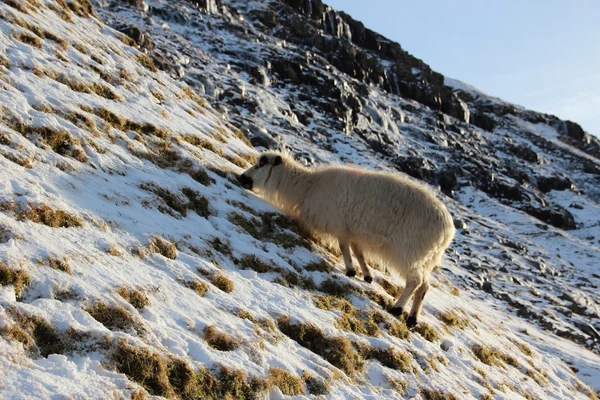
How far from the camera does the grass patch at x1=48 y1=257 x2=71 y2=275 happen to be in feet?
15.6

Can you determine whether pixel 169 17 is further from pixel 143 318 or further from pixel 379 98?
pixel 143 318

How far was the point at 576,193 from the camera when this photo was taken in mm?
66562

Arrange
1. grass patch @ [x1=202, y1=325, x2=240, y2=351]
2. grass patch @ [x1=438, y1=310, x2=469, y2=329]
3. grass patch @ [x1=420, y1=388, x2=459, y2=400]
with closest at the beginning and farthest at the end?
grass patch @ [x1=202, y1=325, x2=240, y2=351], grass patch @ [x1=420, y1=388, x2=459, y2=400], grass patch @ [x1=438, y1=310, x2=469, y2=329]

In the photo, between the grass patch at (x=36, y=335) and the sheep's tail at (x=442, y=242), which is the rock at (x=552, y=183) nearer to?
the sheep's tail at (x=442, y=242)

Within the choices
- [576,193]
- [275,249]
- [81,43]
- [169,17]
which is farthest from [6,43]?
[576,193]

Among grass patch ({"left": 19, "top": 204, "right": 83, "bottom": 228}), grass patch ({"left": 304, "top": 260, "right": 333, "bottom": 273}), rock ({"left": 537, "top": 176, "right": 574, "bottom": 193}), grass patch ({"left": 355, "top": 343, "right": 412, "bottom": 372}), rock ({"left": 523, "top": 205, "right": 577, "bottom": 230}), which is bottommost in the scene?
grass patch ({"left": 355, "top": 343, "right": 412, "bottom": 372})

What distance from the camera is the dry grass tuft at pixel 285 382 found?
500 centimetres

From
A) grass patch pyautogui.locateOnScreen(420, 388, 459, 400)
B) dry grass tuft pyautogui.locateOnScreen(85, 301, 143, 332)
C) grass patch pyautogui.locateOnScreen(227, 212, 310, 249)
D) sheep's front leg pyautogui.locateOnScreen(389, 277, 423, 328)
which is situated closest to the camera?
dry grass tuft pyautogui.locateOnScreen(85, 301, 143, 332)

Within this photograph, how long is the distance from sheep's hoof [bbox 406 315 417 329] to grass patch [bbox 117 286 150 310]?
4.70 metres

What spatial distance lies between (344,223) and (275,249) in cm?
157

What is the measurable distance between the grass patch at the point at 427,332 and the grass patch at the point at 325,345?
2236 mm

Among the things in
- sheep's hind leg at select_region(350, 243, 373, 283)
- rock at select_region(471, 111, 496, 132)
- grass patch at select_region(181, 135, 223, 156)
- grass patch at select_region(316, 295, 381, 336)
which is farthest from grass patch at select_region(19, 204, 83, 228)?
rock at select_region(471, 111, 496, 132)

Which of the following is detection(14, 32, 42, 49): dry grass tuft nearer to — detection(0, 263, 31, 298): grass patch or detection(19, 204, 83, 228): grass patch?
detection(19, 204, 83, 228): grass patch

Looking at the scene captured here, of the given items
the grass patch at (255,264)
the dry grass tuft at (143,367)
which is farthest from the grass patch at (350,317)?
the dry grass tuft at (143,367)
